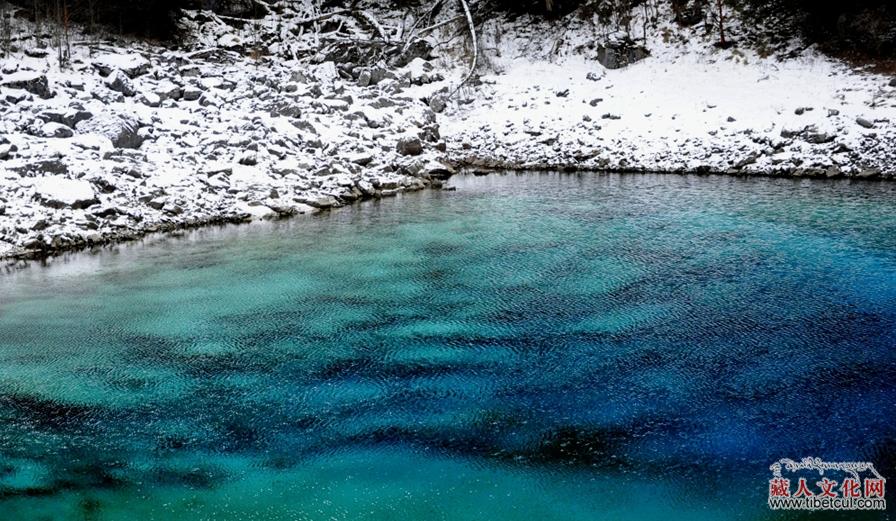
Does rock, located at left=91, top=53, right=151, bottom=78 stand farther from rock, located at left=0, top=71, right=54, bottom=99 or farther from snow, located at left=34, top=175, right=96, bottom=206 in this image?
snow, located at left=34, top=175, right=96, bottom=206

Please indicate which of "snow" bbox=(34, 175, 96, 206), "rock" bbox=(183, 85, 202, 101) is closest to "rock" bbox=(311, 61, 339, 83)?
"rock" bbox=(183, 85, 202, 101)

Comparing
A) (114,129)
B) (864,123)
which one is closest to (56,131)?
(114,129)

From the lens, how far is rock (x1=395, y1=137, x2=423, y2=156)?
15.7 m

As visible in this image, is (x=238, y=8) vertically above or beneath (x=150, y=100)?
above

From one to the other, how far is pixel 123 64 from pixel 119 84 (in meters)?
1.63

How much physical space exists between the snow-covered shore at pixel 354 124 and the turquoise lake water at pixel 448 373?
58.4 inches

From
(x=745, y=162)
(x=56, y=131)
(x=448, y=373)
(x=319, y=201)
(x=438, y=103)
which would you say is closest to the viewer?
(x=448, y=373)

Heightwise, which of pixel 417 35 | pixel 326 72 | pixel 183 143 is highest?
pixel 417 35

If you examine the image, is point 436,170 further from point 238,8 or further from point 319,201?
point 238,8

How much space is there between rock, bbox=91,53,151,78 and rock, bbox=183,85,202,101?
1.30 metres

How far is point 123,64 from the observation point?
51.5 feet

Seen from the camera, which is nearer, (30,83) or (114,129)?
(114,129)

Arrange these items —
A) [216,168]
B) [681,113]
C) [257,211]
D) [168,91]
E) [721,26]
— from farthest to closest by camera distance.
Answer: [721,26], [681,113], [168,91], [216,168], [257,211]

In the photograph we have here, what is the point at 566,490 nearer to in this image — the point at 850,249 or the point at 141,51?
the point at 850,249
